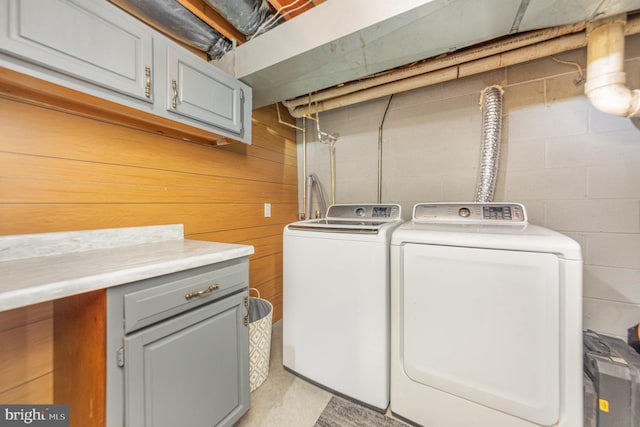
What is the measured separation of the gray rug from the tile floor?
46mm

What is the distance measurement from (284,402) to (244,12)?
7.32 ft

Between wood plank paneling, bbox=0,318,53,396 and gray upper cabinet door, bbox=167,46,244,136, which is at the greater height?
gray upper cabinet door, bbox=167,46,244,136

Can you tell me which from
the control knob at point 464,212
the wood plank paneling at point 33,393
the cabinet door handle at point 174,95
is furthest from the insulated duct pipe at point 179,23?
the control knob at point 464,212

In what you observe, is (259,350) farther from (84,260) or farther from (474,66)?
(474,66)

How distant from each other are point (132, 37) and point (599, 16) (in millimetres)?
2079

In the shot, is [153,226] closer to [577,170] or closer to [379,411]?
[379,411]

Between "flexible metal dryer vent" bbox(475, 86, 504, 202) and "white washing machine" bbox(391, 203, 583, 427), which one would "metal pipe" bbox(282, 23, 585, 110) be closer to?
"flexible metal dryer vent" bbox(475, 86, 504, 202)

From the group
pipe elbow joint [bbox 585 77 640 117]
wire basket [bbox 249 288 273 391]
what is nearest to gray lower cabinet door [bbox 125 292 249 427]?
wire basket [bbox 249 288 273 391]

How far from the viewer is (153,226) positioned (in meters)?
1.32

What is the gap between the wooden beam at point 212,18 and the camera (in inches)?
48.0

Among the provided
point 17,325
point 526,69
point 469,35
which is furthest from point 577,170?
point 17,325

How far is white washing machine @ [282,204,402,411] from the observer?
4.13 feet

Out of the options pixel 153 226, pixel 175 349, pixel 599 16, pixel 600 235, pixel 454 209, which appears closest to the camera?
pixel 175 349

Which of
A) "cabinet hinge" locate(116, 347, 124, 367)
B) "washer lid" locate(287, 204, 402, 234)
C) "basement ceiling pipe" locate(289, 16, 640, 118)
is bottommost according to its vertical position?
"cabinet hinge" locate(116, 347, 124, 367)
